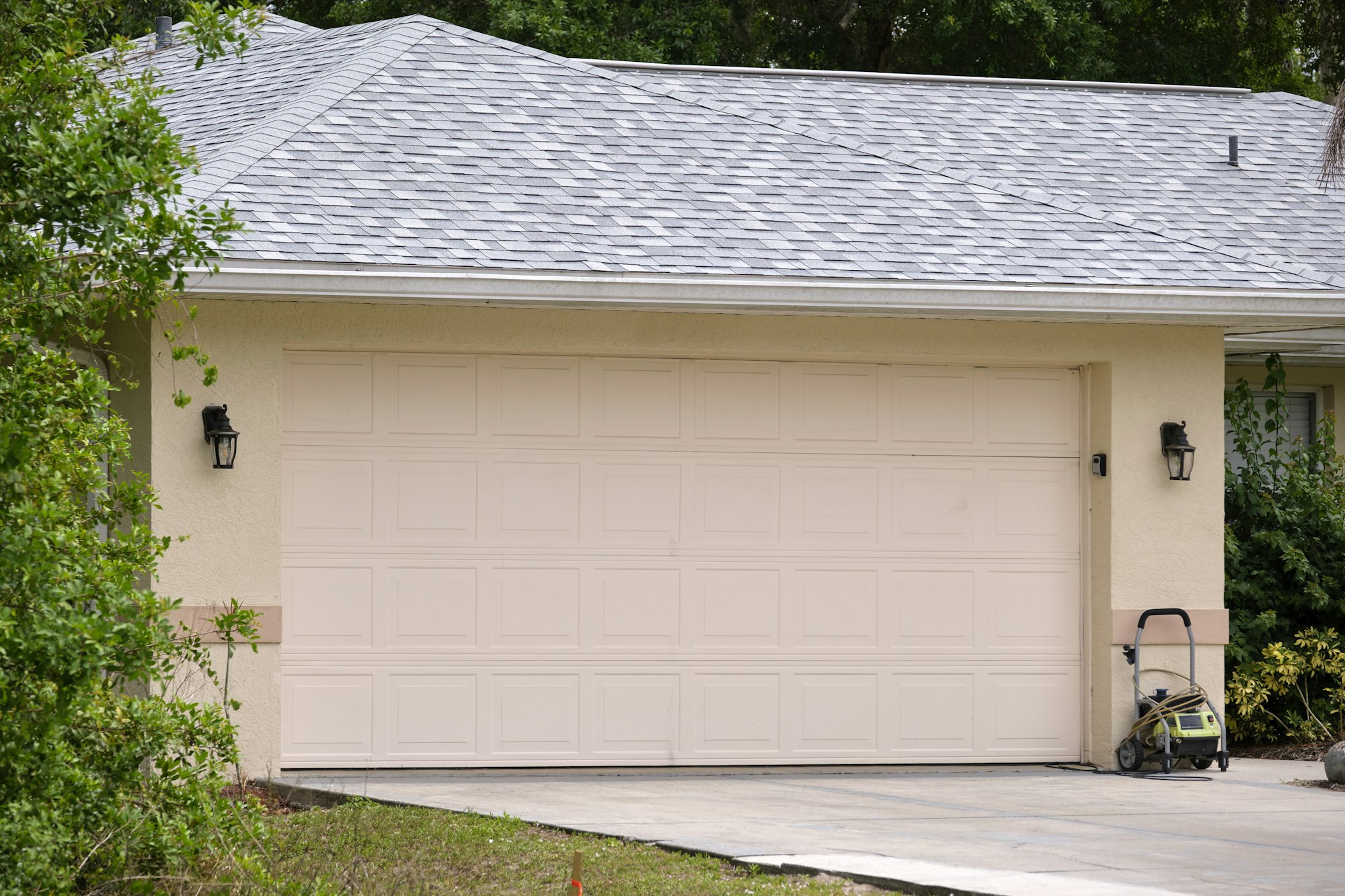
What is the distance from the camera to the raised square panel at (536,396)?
402 inches

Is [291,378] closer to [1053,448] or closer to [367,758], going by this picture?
[367,758]

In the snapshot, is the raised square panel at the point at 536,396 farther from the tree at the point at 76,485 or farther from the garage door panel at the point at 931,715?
the tree at the point at 76,485

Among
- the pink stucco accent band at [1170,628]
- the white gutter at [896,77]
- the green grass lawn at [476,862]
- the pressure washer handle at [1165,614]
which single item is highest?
the white gutter at [896,77]

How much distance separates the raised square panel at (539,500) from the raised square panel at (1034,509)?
281 centimetres

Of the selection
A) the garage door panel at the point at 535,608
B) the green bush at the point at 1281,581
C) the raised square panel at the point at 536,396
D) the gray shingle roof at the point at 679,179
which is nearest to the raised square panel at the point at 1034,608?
the green bush at the point at 1281,581

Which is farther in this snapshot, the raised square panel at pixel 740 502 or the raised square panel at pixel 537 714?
the raised square panel at pixel 740 502

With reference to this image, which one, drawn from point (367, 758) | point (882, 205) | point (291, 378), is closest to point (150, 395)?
point (291, 378)

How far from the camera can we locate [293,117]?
10906mm

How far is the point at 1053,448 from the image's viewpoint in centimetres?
1085

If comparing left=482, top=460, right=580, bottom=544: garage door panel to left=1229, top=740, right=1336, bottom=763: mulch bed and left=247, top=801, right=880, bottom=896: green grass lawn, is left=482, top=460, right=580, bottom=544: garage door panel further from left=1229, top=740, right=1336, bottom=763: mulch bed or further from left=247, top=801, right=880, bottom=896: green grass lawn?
left=1229, top=740, right=1336, bottom=763: mulch bed

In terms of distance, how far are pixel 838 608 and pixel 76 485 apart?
557 cm

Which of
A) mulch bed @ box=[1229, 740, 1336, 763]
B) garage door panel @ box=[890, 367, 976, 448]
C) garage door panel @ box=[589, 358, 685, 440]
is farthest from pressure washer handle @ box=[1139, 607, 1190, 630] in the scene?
garage door panel @ box=[589, 358, 685, 440]

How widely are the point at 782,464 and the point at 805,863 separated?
4.20 m

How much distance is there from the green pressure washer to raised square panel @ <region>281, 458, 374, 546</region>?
503 cm
